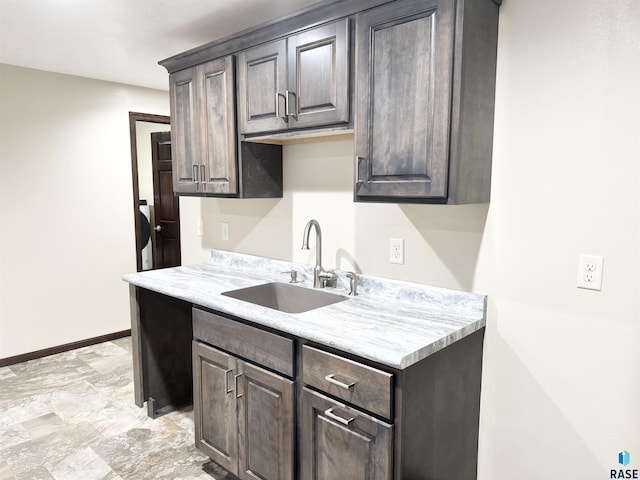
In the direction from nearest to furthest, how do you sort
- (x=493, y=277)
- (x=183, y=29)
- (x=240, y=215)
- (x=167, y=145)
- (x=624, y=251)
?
(x=624, y=251)
(x=493, y=277)
(x=183, y=29)
(x=240, y=215)
(x=167, y=145)

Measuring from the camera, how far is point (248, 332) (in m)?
1.83

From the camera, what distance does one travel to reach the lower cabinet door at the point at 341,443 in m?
1.40

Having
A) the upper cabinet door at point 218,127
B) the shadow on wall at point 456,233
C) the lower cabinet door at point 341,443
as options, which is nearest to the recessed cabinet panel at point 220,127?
the upper cabinet door at point 218,127

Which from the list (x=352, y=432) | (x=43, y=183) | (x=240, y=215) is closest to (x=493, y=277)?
(x=352, y=432)

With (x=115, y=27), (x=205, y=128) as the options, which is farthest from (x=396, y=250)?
(x=115, y=27)

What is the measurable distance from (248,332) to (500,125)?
4.20 ft

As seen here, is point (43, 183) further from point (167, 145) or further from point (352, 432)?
point (352, 432)

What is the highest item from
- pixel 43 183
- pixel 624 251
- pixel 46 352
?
pixel 43 183

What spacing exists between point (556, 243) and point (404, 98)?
749 mm

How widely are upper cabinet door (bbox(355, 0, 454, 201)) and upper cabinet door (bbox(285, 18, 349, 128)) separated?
0.08m

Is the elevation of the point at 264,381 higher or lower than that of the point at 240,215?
lower

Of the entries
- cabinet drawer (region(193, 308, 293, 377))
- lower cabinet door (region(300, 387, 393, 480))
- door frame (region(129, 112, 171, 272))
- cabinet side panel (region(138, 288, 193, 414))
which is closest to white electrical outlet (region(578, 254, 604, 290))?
lower cabinet door (region(300, 387, 393, 480))

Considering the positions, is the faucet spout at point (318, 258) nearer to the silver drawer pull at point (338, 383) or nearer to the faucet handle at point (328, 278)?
the faucet handle at point (328, 278)

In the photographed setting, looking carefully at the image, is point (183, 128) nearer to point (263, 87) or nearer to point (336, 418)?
point (263, 87)
